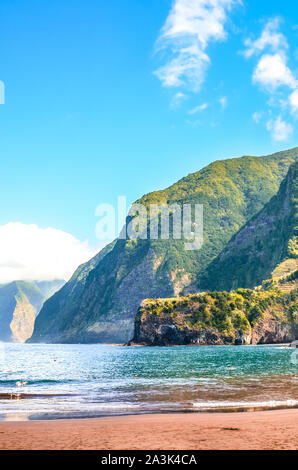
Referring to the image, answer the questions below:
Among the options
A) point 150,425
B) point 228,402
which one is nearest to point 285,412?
point 228,402

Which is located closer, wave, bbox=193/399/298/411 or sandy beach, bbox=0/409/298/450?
sandy beach, bbox=0/409/298/450

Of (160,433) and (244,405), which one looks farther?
(244,405)

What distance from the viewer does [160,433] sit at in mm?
18641

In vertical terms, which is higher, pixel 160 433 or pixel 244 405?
pixel 160 433

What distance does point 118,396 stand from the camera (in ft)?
122

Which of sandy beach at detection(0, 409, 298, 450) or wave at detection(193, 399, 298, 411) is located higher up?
sandy beach at detection(0, 409, 298, 450)

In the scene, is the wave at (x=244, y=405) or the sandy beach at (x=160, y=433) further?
the wave at (x=244, y=405)

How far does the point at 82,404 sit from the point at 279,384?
68.7 feet

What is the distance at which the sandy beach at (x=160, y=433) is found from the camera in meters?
16.3

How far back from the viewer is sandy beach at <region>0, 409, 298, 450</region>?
16.3 metres
